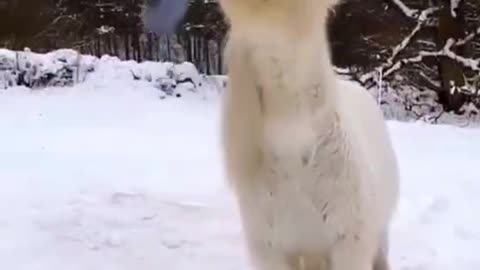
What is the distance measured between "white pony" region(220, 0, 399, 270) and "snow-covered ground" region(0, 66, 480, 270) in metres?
1.12

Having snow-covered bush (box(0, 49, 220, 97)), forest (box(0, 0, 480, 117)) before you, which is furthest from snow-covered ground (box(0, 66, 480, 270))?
forest (box(0, 0, 480, 117))

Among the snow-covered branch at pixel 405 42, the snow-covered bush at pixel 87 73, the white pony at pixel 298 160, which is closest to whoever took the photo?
the white pony at pixel 298 160

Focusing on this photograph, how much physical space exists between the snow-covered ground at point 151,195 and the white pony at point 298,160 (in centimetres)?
112

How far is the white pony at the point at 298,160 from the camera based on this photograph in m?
2.90

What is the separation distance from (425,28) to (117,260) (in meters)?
7.69

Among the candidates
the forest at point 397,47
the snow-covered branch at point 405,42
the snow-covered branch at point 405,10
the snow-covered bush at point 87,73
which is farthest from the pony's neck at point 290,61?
the snow-covered branch at point 405,10

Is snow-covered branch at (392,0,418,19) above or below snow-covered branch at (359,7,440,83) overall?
above

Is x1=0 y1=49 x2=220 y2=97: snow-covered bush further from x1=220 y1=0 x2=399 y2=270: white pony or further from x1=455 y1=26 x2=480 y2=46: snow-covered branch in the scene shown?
x1=220 y1=0 x2=399 y2=270: white pony

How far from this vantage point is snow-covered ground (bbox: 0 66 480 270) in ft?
14.3

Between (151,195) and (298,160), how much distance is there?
224 centimetres

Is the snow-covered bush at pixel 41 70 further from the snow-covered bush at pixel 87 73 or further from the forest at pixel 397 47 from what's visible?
the forest at pixel 397 47

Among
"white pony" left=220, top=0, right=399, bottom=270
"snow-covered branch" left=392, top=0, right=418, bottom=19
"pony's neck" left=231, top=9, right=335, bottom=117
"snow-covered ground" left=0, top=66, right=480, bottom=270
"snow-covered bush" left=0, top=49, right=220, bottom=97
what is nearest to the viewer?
"pony's neck" left=231, top=9, right=335, bottom=117

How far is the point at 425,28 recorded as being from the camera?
11281 millimetres

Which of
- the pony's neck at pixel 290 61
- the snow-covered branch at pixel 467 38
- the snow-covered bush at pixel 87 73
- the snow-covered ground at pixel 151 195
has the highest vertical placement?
the pony's neck at pixel 290 61
